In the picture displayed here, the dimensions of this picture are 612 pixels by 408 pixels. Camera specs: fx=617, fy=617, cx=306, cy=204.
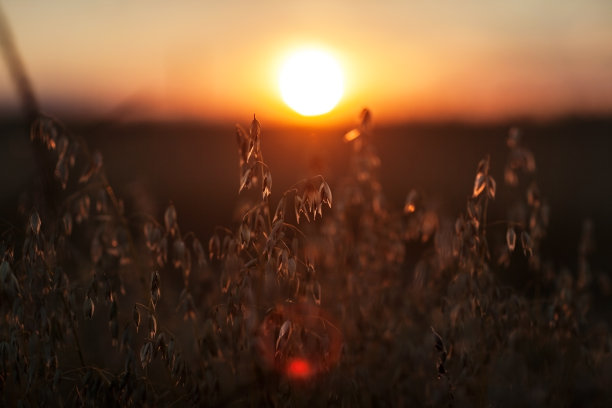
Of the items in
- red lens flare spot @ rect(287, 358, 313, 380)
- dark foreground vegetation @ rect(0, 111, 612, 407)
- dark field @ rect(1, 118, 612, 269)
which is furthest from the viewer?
dark field @ rect(1, 118, 612, 269)

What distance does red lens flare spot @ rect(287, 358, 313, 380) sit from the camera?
8.18ft

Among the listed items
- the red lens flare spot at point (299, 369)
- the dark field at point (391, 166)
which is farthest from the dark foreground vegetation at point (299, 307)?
the dark field at point (391, 166)

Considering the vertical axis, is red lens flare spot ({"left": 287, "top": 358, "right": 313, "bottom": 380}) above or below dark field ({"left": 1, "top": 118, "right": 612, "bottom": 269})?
above

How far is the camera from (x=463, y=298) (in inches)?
108

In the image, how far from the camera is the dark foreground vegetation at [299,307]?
233cm

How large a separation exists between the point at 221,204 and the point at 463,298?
9.38 metres

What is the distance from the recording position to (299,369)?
2.58 metres

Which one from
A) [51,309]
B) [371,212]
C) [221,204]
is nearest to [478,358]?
[371,212]

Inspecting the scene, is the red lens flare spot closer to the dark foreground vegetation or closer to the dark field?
the dark foreground vegetation

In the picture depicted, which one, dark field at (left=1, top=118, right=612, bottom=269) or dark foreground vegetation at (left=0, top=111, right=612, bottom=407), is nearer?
dark foreground vegetation at (left=0, top=111, right=612, bottom=407)

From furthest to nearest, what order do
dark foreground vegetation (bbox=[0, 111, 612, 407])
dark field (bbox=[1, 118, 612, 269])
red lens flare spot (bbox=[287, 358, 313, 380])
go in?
1. dark field (bbox=[1, 118, 612, 269])
2. red lens flare spot (bbox=[287, 358, 313, 380])
3. dark foreground vegetation (bbox=[0, 111, 612, 407])

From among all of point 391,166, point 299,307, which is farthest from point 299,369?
point 391,166

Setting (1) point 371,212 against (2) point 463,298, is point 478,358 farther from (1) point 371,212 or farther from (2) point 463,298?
(1) point 371,212

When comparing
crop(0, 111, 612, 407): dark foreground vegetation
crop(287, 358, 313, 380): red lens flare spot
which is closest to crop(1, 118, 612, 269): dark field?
crop(0, 111, 612, 407): dark foreground vegetation
